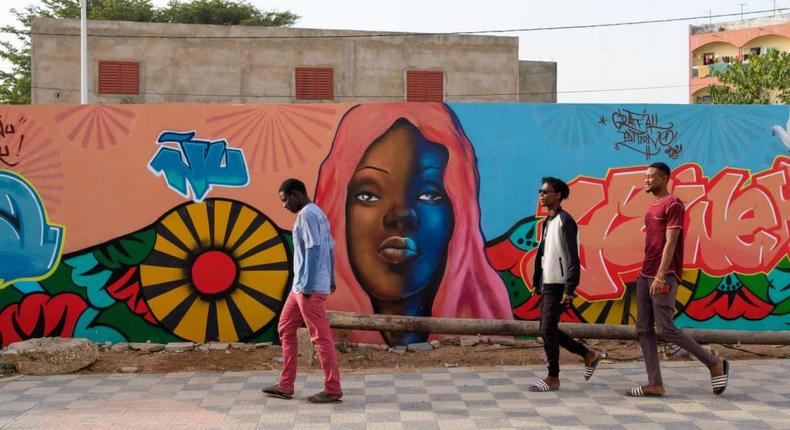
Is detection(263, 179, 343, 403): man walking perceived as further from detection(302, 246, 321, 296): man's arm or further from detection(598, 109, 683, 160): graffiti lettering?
detection(598, 109, 683, 160): graffiti lettering

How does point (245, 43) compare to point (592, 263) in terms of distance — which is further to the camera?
point (245, 43)

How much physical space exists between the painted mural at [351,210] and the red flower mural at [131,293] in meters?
0.01

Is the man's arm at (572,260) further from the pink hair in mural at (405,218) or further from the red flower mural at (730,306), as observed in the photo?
the red flower mural at (730,306)

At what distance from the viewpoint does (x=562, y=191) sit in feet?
22.2

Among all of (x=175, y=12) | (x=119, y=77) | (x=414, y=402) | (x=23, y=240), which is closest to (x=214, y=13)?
(x=175, y=12)

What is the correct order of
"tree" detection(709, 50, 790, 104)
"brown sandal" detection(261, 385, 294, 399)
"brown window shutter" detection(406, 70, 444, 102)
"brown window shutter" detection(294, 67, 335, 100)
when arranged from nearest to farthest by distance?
"brown sandal" detection(261, 385, 294, 399)
"brown window shutter" detection(294, 67, 335, 100)
"brown window shutter" detection(406, 70, 444, 102)
"tree" detection(709, 50, 790, 104)

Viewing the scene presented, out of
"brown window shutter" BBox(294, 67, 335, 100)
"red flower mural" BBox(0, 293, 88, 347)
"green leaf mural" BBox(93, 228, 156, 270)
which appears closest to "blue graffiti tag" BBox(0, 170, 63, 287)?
"red flower mural" BBox(0, 293, 88, 347)

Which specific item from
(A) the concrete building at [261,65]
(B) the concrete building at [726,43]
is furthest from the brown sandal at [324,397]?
(B) the concrete building at [726,43]

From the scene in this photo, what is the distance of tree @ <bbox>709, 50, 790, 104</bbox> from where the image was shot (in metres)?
33.9

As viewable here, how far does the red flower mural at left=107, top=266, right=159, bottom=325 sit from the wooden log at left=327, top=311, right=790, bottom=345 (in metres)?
1.81

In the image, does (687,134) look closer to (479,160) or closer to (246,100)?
(479,160)

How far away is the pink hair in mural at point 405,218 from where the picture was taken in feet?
27.5

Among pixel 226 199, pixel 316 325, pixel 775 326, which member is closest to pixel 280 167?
pixel 226 199

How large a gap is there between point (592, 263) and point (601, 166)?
947 millimetres
